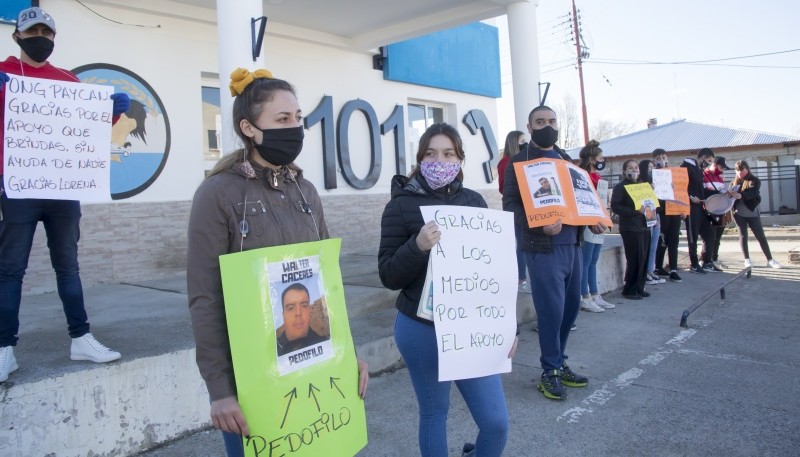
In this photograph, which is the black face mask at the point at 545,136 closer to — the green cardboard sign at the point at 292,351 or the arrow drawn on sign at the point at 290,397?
the green cardboard sign at the point at 292,351

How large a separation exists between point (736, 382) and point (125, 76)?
752 cm

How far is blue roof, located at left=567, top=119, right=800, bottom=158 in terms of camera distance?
31.2 meters

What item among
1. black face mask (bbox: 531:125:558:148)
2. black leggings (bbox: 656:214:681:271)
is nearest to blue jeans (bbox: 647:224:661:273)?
black leggings (bbox: 656:214:681:271)

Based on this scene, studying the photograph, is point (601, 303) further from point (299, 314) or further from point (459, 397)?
point (299, 314)

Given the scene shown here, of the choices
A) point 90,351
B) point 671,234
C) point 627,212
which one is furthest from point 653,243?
point 90,351

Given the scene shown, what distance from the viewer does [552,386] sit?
4.18 meters

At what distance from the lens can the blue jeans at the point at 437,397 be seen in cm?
255

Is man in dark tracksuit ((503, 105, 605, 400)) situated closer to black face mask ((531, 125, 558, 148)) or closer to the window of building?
black face mask ((531, 125, 558, 148))

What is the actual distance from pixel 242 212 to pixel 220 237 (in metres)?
0.12

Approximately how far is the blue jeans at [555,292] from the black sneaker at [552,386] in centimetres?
6

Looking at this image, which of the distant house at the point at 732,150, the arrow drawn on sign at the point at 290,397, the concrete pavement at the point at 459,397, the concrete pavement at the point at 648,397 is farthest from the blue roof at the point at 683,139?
the arrow drawn on sign at the point at 290,397

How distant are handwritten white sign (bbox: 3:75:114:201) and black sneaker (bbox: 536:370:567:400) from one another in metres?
3.36

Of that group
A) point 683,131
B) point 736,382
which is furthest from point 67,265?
point 683,131

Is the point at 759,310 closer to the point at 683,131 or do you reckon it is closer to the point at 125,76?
the point at 125,76
